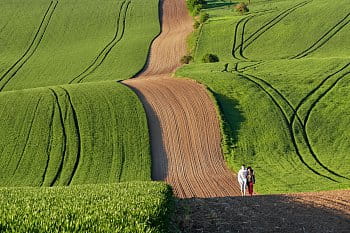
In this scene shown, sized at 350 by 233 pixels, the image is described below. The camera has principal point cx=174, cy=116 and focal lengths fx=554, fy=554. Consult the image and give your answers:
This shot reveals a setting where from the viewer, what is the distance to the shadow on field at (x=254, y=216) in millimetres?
19453

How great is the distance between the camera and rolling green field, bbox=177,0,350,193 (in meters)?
40.5

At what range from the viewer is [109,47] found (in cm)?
9138

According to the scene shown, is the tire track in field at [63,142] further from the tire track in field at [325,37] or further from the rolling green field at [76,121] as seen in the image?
the tire track in field at [325,37]

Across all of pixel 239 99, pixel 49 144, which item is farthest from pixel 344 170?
pixel 49 144

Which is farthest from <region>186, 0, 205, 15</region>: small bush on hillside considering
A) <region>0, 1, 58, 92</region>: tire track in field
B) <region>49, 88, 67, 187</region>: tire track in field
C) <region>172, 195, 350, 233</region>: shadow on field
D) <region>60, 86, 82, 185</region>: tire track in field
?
<region>172, 195, 350, 233</region>: shadow on field

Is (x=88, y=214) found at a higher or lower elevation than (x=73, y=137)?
higher

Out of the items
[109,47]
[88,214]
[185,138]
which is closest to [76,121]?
[185,138]

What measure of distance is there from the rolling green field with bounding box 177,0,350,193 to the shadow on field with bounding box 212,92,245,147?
0.09m

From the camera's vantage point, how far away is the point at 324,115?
4897cm

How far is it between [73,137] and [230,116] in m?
13.7

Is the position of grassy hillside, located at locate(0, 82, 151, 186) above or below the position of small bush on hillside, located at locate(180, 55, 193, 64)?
below

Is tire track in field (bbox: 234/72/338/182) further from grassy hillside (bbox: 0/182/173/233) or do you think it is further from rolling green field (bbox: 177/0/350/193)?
grassy hillside (bbox: 0/182/173/233)

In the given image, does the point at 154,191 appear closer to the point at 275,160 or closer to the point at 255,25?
the point at 275,160

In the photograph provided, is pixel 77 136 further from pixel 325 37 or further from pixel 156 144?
pixel 325 37
